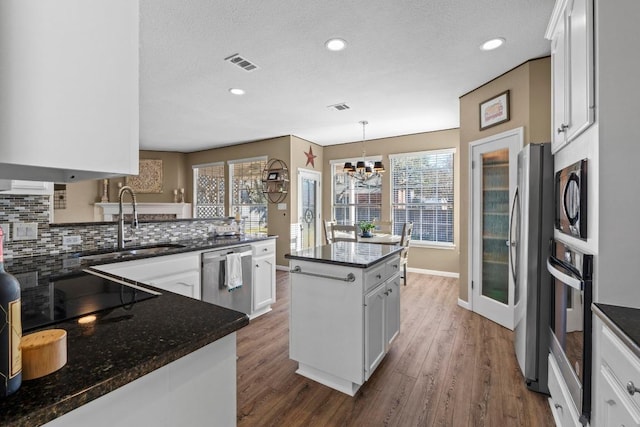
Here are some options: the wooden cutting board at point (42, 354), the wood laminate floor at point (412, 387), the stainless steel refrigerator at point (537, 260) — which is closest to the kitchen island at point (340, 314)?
the wood laminate floor at point (412, 387)

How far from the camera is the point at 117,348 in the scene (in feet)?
2.47

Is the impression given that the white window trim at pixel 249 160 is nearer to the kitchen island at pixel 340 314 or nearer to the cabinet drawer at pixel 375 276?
the kitchen island at pixel 340 314

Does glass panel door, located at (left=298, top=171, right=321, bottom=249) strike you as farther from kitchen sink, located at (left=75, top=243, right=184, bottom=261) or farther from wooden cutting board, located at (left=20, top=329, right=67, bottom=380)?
wooden cutting board, located at (left=20, top=329, right=67, bottom=380)

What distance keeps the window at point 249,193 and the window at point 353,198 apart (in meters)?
1.52

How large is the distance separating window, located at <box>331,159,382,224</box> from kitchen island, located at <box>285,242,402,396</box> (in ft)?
12.6

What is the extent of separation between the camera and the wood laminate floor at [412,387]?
5.86 feet

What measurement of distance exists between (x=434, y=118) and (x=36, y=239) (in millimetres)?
4852

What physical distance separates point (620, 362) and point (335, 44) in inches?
104

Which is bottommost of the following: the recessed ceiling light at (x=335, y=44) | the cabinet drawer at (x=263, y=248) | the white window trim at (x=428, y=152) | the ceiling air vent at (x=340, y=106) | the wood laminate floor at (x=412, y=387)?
the wood laminate floor at (x=412, y=387)

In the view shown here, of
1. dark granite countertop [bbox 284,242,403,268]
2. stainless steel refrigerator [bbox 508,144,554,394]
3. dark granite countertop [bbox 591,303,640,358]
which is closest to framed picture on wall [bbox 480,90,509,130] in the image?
stainless steel refrigerator [bbox 508,144,554,394]

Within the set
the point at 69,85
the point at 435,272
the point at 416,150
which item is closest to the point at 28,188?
the point at 69,85

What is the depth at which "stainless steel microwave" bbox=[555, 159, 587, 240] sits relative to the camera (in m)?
1.38

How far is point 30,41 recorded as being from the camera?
1.74 ft

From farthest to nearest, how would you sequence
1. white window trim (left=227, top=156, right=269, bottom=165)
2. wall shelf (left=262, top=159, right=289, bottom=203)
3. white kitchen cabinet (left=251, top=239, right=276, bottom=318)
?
white window trim (left=227, top=156, right=269, bottom=165) → wall shelf (left=262, top=159, right=289, bottom=203) → white kitchen cabinet (left=251, top=239, right=276, bottom=318)
